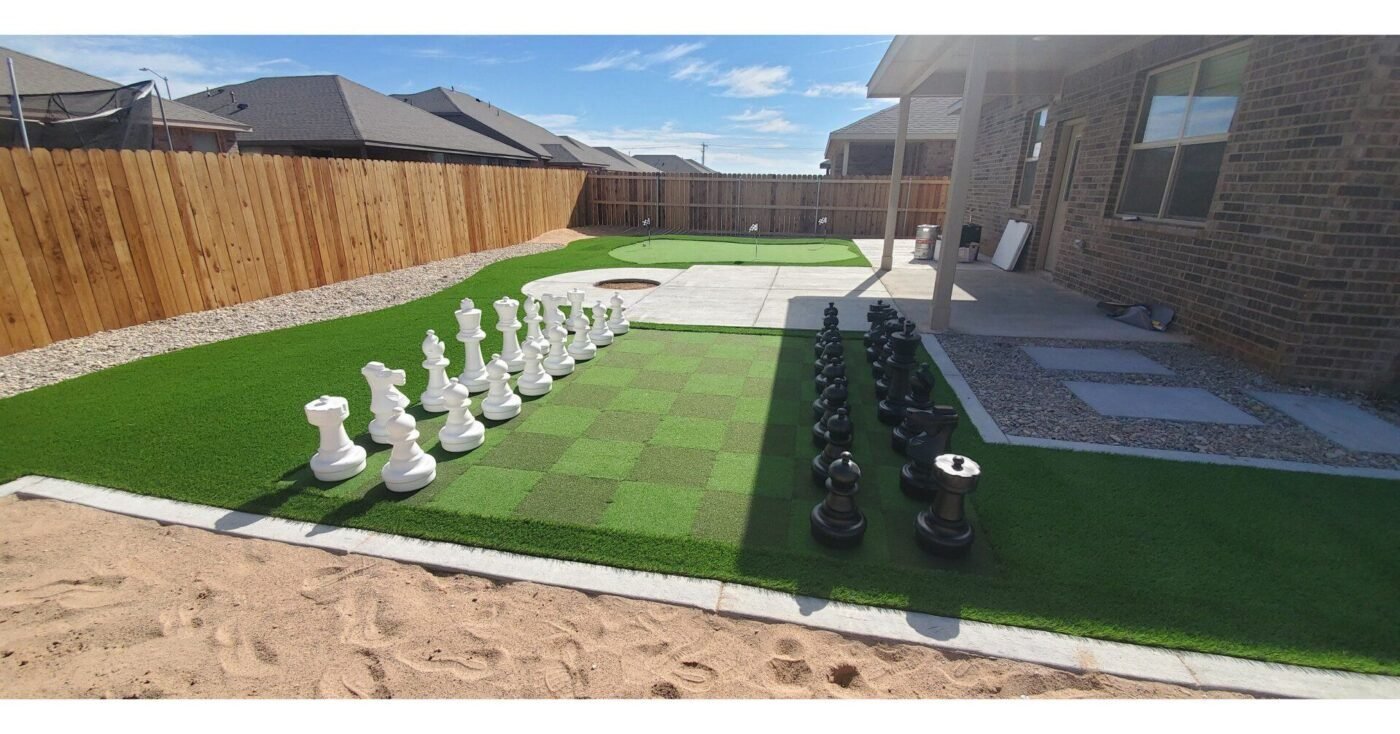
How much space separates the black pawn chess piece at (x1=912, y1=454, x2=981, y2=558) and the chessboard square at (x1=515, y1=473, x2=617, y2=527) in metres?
1.24

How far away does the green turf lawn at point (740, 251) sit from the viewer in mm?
12142

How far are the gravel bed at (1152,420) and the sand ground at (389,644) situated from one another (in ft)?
7.59

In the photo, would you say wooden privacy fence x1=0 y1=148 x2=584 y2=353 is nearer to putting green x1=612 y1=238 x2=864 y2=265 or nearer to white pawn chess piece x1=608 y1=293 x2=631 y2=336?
putting green x1=612 y1=238 x2=864 y2=265

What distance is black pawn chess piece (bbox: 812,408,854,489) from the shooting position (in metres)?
2.98

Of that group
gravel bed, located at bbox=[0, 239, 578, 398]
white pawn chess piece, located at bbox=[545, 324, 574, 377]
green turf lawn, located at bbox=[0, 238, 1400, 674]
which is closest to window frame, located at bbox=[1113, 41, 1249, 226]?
green turf lawn, located at bbox=[0, 238, 1400, 674]

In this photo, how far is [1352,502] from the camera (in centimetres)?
296

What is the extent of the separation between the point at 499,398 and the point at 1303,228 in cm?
663

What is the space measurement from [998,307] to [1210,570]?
18.4 ft

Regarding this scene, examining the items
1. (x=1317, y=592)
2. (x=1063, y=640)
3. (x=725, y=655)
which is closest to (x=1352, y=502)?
(x=1317, y=592)

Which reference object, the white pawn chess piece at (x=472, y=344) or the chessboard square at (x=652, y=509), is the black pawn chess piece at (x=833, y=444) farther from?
the white pawn chess piece at (x=472, y=344)

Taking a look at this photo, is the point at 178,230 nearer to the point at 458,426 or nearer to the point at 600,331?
the point at 600,331

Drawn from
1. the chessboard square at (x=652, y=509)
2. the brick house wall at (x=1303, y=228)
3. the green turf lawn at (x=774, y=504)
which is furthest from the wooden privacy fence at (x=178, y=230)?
the brick house wall at (x=1303, y=228)

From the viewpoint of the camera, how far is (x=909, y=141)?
21.9 meters

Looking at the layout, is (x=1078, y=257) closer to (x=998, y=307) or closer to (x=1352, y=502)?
(x=998, y=307)
